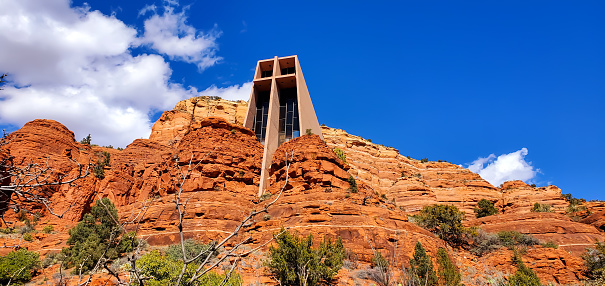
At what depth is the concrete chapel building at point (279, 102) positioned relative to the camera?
37000 millimetres

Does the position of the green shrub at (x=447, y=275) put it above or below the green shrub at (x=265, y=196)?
below

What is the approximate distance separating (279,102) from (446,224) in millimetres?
21671

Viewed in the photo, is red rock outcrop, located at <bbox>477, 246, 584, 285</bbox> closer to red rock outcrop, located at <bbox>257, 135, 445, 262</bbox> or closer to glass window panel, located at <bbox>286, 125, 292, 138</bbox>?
red rock outcrop, located at <bbox>257, 135, 445, 262</bbox>

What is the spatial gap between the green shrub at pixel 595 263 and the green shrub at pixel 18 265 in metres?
27.7

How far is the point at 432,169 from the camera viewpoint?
5522 centimetres

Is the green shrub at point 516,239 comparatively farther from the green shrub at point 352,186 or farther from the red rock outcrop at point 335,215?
the green shrub at point 352,186

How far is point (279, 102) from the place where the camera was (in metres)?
39.7

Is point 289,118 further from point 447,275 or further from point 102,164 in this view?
point 447,275

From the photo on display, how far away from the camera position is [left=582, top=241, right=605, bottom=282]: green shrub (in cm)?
1931

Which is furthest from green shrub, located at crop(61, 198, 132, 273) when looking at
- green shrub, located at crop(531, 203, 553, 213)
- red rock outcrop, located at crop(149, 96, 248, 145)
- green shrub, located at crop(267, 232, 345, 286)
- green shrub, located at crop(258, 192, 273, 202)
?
green shrub, located at crop(531, 203, 553, 213)

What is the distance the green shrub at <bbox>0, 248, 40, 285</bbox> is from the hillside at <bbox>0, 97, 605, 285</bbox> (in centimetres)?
106

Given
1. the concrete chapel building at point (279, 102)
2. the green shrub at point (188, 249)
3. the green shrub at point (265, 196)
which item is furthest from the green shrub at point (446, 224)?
the green shrub at point (188, 249)

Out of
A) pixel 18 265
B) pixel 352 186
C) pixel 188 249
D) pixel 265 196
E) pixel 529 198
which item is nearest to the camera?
pixel 18 265

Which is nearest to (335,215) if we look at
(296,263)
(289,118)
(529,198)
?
(296,263)
